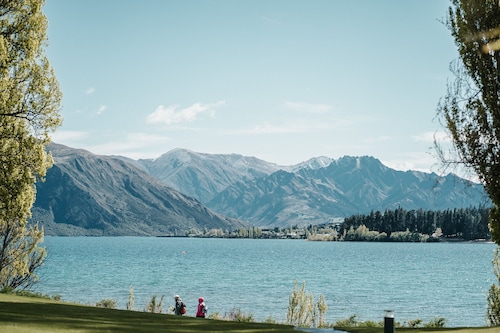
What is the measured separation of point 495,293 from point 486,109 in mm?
11871

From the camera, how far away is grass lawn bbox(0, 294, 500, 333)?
18.6m

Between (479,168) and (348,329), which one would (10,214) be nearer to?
(348,329)

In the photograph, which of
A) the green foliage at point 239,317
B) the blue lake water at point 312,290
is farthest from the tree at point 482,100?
the blue lake water at point 312,290

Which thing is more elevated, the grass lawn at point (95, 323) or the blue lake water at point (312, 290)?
the grass lawn at point (95, 323)

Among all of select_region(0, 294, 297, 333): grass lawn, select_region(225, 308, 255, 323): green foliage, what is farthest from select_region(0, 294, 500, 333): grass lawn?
select_region(225, 308, 255, 323): green foliage

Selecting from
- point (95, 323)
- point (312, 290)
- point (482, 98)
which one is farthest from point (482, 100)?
point (312, 290)

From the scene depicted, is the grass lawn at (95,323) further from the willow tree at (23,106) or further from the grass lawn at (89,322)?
the willow tree at (23,106)

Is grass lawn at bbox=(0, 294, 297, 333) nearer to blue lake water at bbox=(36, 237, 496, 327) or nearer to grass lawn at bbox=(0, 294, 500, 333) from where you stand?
grass lawn at bbox=(0, 294, 500, 333)

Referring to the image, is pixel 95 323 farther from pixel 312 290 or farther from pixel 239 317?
pixel 312 290

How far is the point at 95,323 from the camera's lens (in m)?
20.4

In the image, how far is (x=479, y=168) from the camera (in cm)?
2433

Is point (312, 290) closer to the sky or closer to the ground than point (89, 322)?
closer to the ground

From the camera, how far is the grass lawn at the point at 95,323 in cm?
1858

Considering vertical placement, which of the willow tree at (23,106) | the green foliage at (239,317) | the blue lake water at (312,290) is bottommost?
the blue lake water at (312,290)
